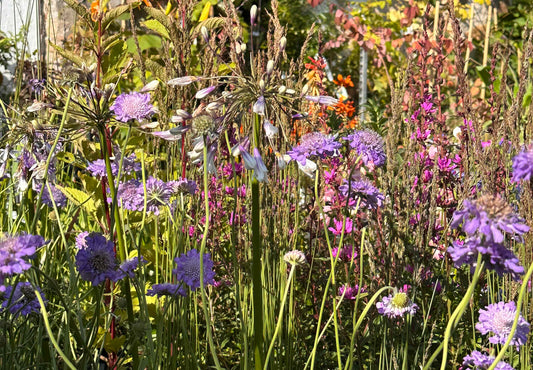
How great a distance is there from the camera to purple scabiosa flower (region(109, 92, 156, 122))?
1.41 metres

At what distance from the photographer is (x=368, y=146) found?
1629mm

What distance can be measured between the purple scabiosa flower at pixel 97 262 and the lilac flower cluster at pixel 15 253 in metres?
0.19

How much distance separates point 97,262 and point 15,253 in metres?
0.24

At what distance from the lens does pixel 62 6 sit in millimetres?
5496

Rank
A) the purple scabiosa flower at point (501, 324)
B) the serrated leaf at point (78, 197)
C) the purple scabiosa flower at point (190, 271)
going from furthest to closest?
the serrated leaf at point (78, 197), the purple scabiosa flower at point (501, 324), the purple scabiosa flower at point (190, 271)

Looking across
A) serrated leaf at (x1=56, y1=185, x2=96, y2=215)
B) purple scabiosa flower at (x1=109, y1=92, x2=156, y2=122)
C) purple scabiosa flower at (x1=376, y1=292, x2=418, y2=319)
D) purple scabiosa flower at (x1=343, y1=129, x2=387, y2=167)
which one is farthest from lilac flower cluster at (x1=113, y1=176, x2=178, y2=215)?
purple scabiosa flower at (x1=376, y1=292, x2=418, y2=319)

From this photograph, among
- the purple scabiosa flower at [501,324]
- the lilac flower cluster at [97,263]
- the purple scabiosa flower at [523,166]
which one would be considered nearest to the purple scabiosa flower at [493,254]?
the purple scabiosa flower at [523,166]

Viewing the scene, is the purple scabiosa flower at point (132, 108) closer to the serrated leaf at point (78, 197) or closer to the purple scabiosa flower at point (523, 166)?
the serrated leaf at point (78, 197)

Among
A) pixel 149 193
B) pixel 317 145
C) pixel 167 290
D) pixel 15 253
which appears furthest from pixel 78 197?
pixel 15 253

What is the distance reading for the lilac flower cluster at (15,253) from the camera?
3.16ft

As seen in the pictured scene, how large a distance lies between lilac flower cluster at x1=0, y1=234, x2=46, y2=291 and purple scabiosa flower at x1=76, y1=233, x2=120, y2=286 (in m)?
0.19

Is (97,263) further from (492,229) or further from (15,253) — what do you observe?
(492,229)

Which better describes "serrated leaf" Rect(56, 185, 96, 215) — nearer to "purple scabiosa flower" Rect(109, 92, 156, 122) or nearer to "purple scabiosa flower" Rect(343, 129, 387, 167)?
"purple scabiosa flower" Rect(109, 92, 156, 122)

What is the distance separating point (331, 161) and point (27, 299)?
1.27m
